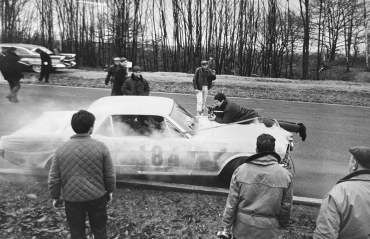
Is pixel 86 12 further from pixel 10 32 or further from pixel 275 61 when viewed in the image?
pixel 275 61

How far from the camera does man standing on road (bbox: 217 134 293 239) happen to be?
8.56 ft

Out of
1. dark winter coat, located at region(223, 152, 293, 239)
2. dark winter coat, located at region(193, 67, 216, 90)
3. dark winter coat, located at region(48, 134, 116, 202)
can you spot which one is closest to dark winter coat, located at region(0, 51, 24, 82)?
dark winter coat, located at region(193, 67, 216, 90)

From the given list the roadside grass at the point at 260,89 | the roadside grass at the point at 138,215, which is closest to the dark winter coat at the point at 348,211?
→ the roadside grass at the point at 138,215

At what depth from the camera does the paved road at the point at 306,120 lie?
588 cm

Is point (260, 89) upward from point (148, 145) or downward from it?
upward

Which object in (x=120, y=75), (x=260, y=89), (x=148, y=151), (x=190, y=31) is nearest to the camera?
(x=148, y=151)

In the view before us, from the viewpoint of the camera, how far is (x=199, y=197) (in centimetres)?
464

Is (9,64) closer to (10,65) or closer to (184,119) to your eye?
(10,65)

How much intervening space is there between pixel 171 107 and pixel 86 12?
22.8 m

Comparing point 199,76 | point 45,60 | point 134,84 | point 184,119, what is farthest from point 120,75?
point 45,60

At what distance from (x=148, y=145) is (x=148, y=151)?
86mm

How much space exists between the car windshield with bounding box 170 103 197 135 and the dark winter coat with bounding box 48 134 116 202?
7.42ft

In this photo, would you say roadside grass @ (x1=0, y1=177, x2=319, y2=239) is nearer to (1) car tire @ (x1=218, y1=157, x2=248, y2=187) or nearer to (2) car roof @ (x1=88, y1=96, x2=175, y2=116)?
(1) car tire @ (x1=218, y1=157, x2=248, y2=187)

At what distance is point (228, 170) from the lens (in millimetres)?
4949
